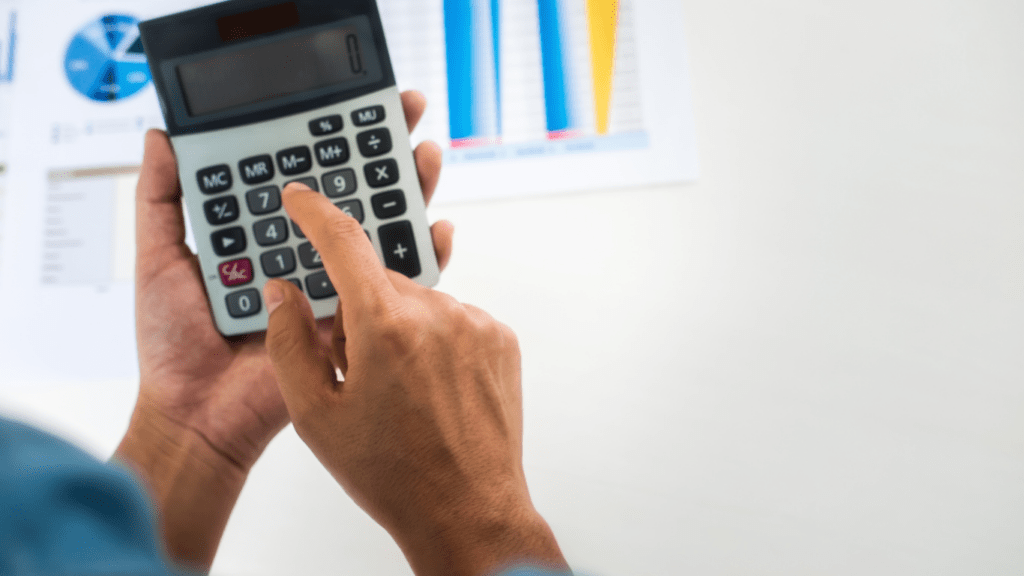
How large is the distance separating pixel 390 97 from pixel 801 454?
1.06 ft

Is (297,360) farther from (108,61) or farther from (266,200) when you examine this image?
(108,61)

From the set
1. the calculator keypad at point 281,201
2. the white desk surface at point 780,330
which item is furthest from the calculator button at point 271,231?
the white desk surface at point 780,330

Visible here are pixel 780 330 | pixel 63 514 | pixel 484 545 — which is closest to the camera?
pixel 63 514

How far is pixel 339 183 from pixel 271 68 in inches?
2.9

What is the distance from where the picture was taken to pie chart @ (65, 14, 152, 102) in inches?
16.4

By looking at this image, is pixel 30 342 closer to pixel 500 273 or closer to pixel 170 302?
pixel 170 302

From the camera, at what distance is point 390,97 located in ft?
1.04

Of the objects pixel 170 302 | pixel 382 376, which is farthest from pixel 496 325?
pixel 170 302

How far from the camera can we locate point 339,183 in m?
0.31

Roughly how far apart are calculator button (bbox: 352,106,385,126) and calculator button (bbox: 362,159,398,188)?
2 centimetres

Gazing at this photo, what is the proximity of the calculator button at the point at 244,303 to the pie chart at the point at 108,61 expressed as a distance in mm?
Answer: 225

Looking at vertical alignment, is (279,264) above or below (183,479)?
above

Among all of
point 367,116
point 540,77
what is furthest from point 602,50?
point 367,116

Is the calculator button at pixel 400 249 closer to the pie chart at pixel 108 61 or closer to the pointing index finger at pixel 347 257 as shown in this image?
the pointing index finger at pixel 347 257
